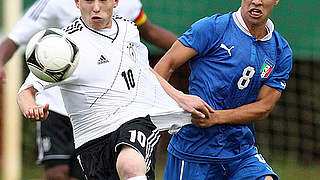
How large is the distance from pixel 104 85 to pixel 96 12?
1.44 ft

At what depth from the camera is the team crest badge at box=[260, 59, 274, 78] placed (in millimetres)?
4992

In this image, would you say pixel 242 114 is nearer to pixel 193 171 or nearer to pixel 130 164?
pixel 193 171

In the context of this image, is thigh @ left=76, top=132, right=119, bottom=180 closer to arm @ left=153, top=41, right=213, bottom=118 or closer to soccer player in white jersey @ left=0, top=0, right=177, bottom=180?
arm @ left=153, top=41, right=213, bottom=118

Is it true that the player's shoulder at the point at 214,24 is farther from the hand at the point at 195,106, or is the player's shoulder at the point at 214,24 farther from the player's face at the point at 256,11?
the hand at the point at 195,106

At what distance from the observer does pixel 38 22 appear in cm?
598

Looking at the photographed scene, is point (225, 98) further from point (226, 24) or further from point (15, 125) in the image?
point (15, 125)

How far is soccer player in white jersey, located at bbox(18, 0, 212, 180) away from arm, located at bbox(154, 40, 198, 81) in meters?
0.29

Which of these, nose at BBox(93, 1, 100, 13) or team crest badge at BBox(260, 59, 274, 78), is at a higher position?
nose at BBox(93, 1, 100, 13)

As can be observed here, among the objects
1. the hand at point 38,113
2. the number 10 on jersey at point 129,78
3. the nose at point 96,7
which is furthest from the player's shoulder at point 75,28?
the hand at point 38,113

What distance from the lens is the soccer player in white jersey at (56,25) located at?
235 inches

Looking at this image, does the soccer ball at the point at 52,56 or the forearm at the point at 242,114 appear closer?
the soccer ball at the point at 52,56

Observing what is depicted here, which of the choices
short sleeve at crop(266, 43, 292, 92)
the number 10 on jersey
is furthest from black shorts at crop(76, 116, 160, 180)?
short sleeve at crop(266, 43, 292, 92)

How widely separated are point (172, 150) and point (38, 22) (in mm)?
1580

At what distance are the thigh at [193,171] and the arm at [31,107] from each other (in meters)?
1.15
